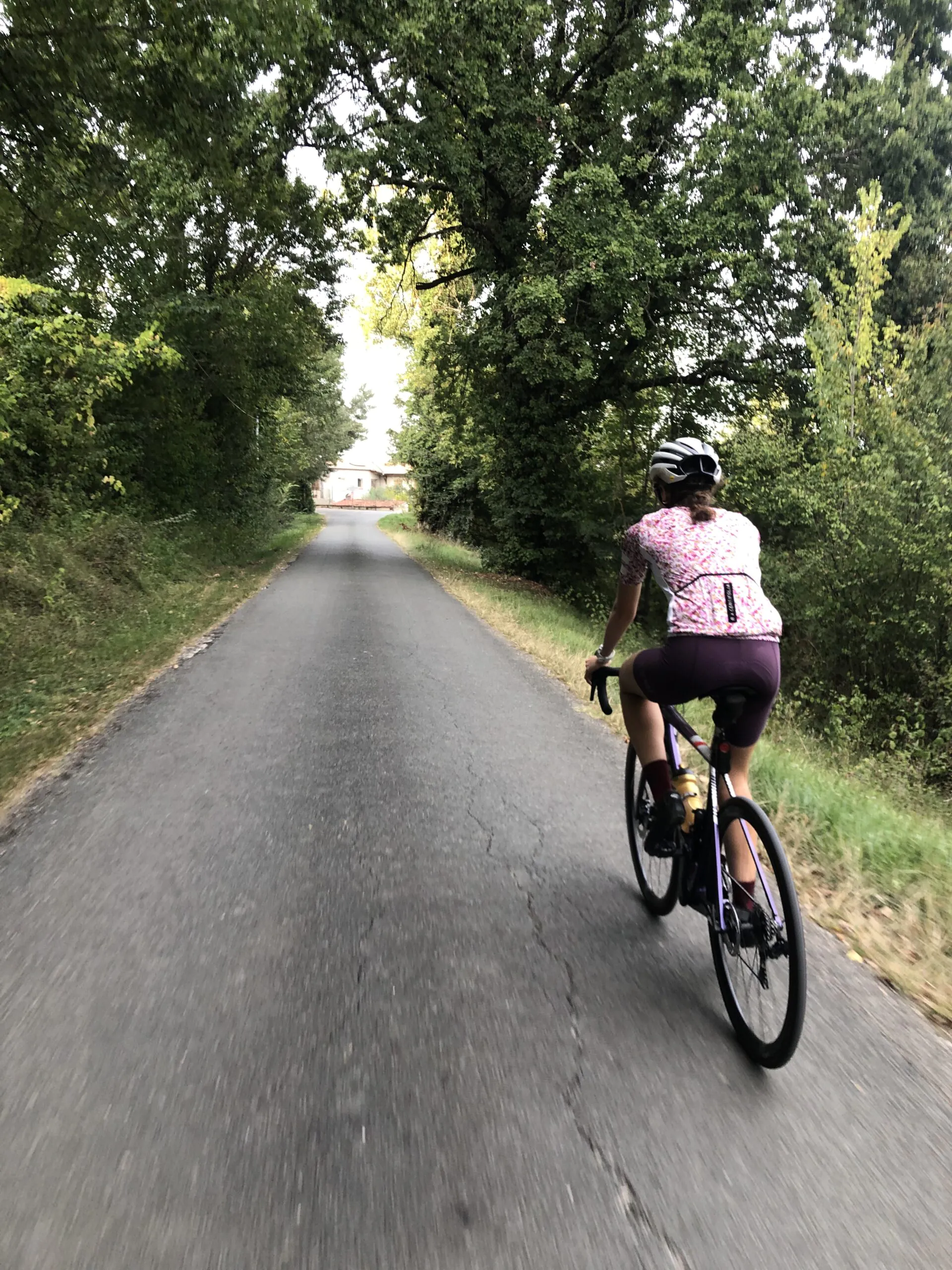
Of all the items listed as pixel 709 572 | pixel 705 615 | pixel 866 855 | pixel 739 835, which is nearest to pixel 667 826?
pixel 739 835

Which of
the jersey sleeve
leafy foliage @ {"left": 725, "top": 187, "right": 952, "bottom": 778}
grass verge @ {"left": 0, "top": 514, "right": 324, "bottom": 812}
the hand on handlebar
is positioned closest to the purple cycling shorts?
the jersey sleeve

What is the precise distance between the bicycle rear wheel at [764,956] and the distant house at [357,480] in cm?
11101

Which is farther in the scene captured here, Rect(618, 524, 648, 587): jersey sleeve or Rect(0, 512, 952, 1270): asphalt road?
Rect(618, 524, 648, 587): jersey sleeve

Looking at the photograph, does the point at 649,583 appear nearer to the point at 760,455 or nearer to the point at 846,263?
the point at 760,455

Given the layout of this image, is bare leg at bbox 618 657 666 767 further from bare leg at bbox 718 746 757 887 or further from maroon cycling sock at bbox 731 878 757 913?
maroon cycling sock at bbox 731 878 757 913

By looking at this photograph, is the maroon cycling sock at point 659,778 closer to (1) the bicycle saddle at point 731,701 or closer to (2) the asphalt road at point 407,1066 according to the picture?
(1) the bicycle saddle at point 731,701

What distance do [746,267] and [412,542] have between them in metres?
21.0

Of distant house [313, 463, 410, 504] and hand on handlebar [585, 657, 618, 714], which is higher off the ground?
hand on handlebar [585, 657, 618, 714]

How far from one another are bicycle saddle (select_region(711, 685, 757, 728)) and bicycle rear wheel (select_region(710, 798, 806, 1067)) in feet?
0.94

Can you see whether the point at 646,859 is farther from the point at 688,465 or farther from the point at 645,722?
the point at 688,465

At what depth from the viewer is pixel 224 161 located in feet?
25.9

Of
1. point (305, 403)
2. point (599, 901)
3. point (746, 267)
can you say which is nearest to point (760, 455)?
point (746, 267)

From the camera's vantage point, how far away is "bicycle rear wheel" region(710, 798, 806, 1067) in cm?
222

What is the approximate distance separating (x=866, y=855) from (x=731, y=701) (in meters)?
2.04
